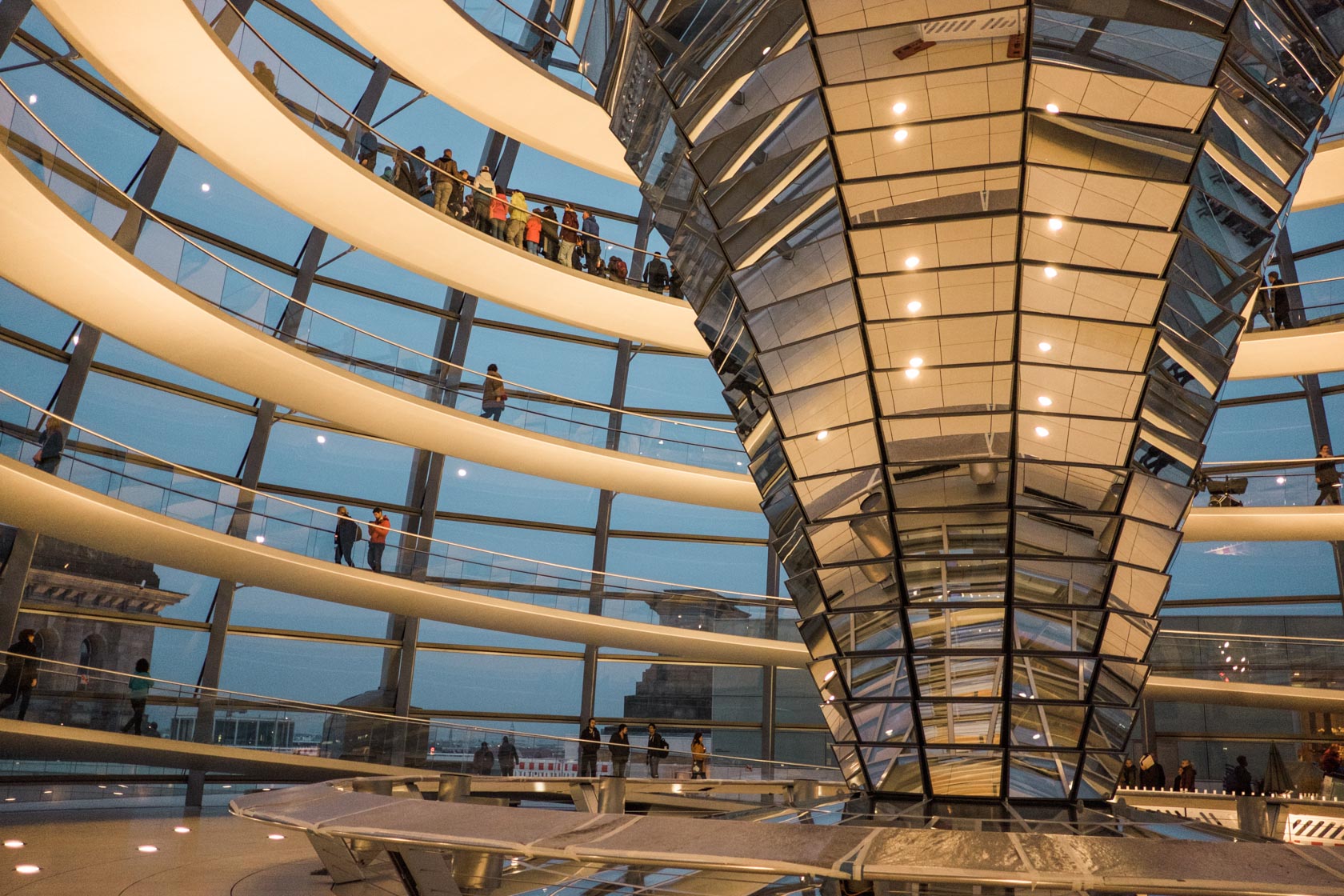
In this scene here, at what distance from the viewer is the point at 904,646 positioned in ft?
32.6

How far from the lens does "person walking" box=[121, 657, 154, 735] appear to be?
16.7m

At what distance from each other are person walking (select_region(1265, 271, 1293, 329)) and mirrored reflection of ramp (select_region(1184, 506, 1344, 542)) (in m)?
4.25

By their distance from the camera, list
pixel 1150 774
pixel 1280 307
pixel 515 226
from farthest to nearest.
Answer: pixel 1280 307 → pixel 1150 774 → pixel 515 226

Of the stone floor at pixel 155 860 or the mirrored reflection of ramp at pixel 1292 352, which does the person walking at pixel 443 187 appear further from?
the mirrored reflection of ramp at pixel 1292 352

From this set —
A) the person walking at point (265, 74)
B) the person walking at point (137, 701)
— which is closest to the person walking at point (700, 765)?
the person walking at point (137, 701)

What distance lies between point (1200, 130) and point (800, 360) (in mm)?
3790

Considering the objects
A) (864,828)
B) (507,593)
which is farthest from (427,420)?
(864,828)

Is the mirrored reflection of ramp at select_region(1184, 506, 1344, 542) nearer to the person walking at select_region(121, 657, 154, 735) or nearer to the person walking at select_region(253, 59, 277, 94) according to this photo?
the person walking at select_region(253, 59, 277, 94)

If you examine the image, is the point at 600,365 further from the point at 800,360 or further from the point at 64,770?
Result: the point at 800,360

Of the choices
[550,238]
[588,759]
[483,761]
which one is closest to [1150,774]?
[588,759]

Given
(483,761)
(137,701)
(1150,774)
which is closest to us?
(137,701)

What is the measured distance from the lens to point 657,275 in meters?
25.3

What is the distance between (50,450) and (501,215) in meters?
9.96

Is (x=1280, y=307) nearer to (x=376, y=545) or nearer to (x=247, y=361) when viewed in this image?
(x=376, y=545)
